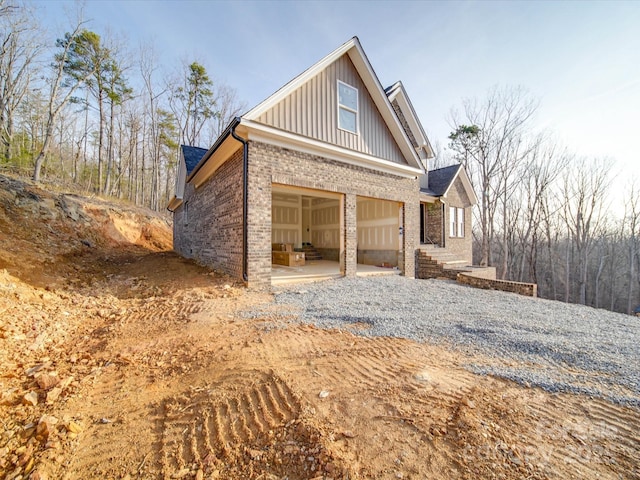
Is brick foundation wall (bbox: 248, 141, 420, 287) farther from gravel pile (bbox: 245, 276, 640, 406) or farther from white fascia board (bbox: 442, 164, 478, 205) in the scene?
white fascia board (bbox: 442, 164, 478, 205)

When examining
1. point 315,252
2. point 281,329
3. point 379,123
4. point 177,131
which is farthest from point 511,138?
point 177,131

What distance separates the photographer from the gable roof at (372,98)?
6629 millimetres

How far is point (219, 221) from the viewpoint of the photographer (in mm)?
8602

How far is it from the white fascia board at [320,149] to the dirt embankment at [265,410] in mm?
4787

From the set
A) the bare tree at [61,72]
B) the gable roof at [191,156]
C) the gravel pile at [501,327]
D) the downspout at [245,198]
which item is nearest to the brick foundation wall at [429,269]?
the gravel pile at [501,327]

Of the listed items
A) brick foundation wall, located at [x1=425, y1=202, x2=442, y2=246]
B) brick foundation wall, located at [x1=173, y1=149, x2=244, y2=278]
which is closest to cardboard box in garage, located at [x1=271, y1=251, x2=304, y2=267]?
brick foundation wall, located at [x1=173, y1=149, x2=244, y2=278]

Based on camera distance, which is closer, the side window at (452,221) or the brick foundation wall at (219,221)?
the brick foundation wall at (219,221)

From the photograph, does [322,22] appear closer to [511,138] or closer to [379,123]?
[379,123]

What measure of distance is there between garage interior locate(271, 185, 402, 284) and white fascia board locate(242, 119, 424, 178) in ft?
4.85

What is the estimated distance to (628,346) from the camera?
373 cm

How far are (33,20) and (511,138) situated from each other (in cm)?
3188

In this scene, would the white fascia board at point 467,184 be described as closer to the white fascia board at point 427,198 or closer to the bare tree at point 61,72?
the white fascia board at point 427,198

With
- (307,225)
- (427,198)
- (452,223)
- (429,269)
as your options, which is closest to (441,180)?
(427,198)

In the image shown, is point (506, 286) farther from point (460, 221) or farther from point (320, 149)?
point (460, 221)
